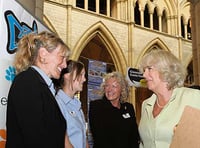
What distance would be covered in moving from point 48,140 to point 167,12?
15108 millimetres

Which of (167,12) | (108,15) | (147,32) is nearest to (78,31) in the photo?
(108,15)

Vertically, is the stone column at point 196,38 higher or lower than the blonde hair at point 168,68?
higher

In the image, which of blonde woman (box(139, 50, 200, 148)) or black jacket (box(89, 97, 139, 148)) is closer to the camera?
blonde woman (box(139, 50, 200, 148))

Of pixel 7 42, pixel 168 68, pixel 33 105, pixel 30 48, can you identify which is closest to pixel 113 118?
pixel 168 68

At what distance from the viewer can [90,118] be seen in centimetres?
287

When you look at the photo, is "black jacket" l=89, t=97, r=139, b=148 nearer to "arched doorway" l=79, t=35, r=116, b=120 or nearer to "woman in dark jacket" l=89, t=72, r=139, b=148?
"woman in dark jacket" l=89, t=72, r=139, b=148

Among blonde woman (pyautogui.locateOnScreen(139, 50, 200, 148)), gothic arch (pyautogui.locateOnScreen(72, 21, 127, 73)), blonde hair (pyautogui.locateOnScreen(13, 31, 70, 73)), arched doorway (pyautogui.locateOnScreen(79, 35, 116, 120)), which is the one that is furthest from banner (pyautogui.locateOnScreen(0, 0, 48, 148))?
arched doorway (pyautogui.locateOnScreen(79, 35, 116, 120))

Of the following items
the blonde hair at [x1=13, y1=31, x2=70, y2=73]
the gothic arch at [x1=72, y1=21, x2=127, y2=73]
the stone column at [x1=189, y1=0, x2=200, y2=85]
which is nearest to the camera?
the blonde hair at [x1=13, y1=31, x2=70, y2=73]

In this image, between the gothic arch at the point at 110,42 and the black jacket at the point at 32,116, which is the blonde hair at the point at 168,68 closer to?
the black jacket at the point at 32,116

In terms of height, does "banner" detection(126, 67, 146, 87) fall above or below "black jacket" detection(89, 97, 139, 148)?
above

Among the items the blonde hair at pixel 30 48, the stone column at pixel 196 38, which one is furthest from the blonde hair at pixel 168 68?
→ the stone column at pixel 196 38

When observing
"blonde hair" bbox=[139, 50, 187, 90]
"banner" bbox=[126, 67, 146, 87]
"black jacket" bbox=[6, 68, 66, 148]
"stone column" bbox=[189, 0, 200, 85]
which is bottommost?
"black jacket" bbox=[6, 68, 66, 148]

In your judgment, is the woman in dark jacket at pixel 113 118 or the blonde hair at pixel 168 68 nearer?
the blonde hair at pixel 168 68

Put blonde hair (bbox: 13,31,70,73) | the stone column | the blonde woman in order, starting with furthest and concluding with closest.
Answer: the stone column → the blonde woman → blonde hair (bbox: 13,31,70,73)
